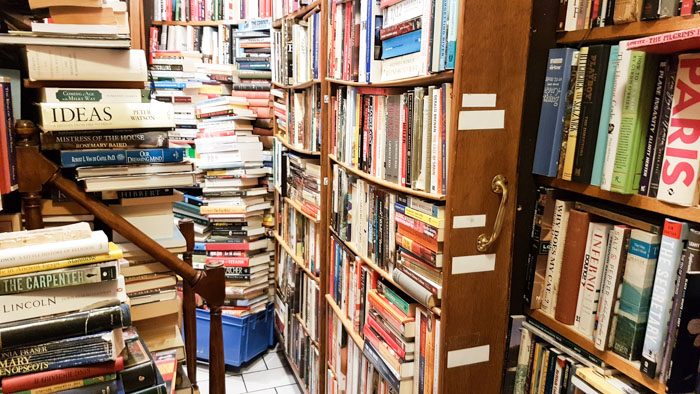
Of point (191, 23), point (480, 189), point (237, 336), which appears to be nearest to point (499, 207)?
point (480, 189)

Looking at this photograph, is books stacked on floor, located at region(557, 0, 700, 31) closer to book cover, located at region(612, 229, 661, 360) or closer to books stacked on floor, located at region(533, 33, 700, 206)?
books stacked on floor, located at region(533, 33, 700, 206)

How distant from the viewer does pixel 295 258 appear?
9.39 ft

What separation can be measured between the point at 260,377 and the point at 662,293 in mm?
2675

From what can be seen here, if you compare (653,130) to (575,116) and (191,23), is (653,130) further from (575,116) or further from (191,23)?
(191,23)

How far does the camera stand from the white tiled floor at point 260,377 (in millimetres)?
3045

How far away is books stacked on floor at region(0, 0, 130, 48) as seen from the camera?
133 centimetres

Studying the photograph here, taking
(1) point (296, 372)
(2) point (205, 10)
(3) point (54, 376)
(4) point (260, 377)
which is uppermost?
(2) point (205, 10)

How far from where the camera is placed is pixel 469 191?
1.31 m

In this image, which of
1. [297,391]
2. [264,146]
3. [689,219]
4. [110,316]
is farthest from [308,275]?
[689,219]

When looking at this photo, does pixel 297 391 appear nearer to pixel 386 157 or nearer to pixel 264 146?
pixel 264 146

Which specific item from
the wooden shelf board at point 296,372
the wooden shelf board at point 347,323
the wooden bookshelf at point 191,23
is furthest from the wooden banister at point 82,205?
the wooden bookshelf at point 191,23

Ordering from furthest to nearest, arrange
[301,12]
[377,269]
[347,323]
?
[301,12], [347,323], [377,269]

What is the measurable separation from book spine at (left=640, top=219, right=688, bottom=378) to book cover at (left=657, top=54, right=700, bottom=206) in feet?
0.19

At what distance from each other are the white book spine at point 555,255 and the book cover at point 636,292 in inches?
7.4
